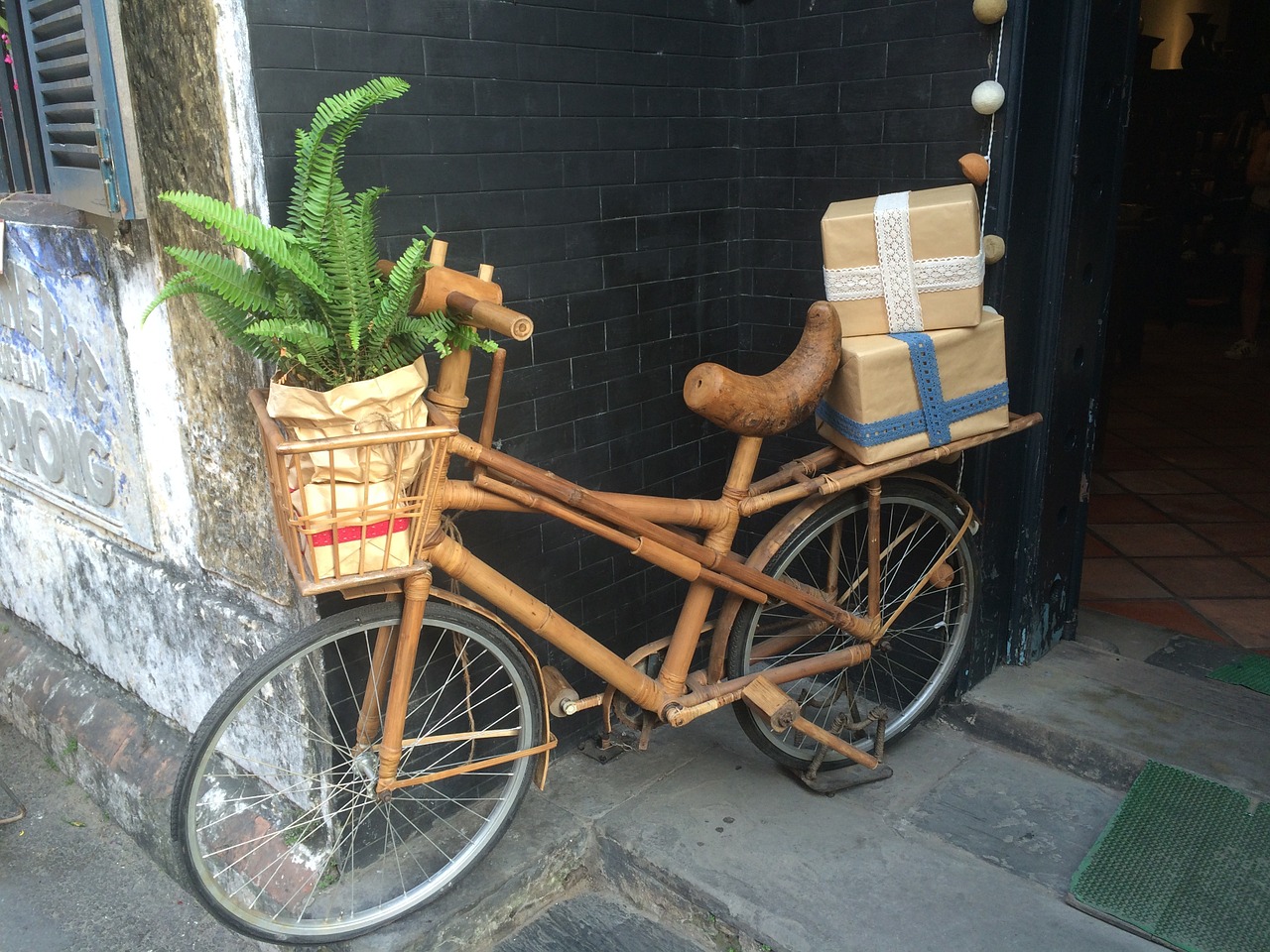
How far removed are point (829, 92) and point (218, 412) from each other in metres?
1.97

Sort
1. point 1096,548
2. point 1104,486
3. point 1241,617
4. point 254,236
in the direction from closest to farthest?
point 254,236 → point 1241,617 → point 1096,548 → point 1104,486

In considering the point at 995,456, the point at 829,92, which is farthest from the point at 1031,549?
→ the point at 829,92

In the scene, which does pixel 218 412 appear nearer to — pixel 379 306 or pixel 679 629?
pixel 379 306

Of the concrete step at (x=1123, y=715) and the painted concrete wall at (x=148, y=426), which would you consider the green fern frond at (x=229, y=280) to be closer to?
the painted concrete wall at (x=148, y=426)

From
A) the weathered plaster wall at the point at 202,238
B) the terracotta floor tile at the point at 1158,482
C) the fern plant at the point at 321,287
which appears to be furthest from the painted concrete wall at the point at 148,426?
the terracotta floor tile at the point at 1158,482

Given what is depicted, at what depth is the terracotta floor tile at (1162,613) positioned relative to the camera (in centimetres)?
389

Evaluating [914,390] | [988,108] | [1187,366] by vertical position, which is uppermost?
[988,108]

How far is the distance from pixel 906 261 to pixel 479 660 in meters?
1.57

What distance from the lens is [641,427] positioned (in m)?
3.41

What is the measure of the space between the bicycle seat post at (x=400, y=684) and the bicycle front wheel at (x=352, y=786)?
0.16 ft

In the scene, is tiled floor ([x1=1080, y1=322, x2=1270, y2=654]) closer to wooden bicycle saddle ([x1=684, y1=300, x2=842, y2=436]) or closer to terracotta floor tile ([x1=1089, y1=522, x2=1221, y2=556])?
terracotta floor tile ([x1=1089, y1=522, x2=1221, y2=556])

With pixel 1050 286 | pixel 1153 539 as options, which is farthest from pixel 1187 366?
pixel 1050 286

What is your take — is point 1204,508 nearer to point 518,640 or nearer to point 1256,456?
point 1256,456

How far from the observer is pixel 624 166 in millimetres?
3156
